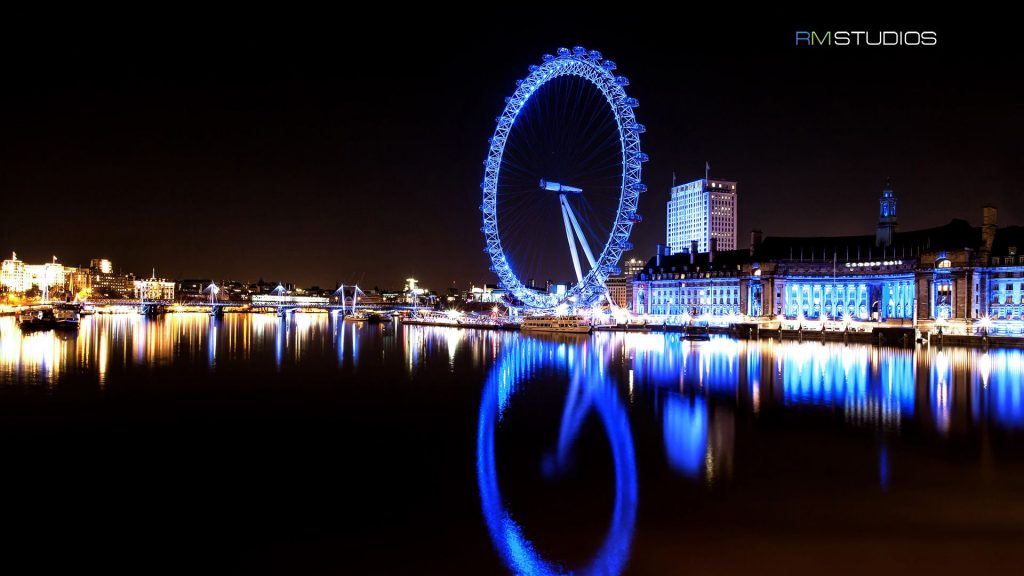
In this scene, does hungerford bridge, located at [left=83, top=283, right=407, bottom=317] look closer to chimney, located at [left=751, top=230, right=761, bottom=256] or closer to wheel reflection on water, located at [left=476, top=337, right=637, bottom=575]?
chimney, located at [left=751, top=230, right=761, bottom=256]

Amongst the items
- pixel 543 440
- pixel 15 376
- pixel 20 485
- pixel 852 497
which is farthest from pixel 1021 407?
pixel 15 376

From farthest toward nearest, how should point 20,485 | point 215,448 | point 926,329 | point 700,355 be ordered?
point 926,329
point 700,355
point 215,448
point 20,485

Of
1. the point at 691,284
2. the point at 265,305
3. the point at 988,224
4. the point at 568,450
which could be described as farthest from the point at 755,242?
the point at 265,305

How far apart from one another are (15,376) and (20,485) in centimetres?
1855

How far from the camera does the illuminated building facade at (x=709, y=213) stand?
395 ft

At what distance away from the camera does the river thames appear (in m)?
9.87

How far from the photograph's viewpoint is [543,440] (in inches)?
666

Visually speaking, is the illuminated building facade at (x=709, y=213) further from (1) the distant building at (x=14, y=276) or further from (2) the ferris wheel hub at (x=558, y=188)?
(1) the distant building at (x=14, y=276)

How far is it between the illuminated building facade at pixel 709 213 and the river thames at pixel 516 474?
3697 inches

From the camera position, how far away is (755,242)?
8225cm

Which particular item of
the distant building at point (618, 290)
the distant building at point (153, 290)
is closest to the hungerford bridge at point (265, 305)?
the distant building at point (153, 290)

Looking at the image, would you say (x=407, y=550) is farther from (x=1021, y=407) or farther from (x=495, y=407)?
(x=1021, y=407)

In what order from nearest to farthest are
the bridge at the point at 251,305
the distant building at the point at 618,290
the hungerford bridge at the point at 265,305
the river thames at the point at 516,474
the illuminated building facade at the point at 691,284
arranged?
1. the river thames at the point at 516,474
2. the illuminated building facade at the point at 691,284
3. the bridge at the point at 251,305
4. the hungerford bridge at the point at 265,305
5. the distant building at the point at 618,290

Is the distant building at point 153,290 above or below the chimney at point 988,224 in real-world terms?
below
